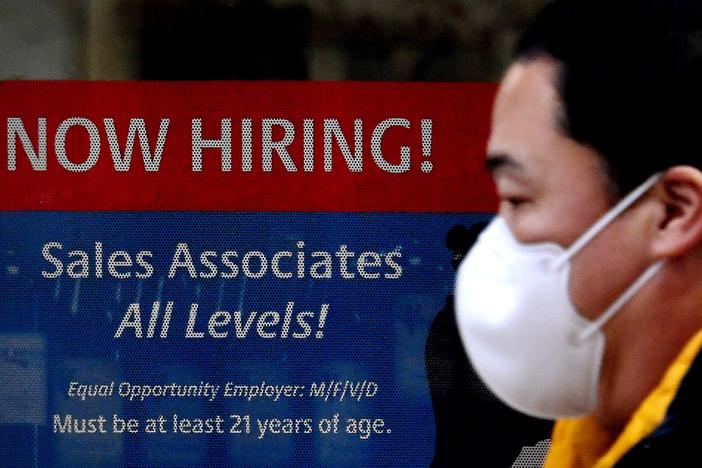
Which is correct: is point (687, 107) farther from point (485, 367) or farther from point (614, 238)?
point (485, 367)

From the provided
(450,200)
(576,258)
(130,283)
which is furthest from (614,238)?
(130,283)

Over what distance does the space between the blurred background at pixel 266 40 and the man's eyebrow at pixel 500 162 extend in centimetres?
174

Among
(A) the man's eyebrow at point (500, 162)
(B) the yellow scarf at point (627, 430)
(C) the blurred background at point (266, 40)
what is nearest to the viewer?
(B) the yellow scarf at point (627, 430)

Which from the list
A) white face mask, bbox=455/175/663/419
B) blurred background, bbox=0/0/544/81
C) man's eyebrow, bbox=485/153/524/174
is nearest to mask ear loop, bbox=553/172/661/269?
white face mask, bbox=455/175/663/419

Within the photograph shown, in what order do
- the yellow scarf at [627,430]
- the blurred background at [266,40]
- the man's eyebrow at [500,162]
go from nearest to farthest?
the yellow scarf at [627,430] < the man's eyebrow at [500,162] < the blurred background at [266,40]

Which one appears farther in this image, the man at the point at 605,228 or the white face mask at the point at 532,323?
the white face mask at the point at 532,323

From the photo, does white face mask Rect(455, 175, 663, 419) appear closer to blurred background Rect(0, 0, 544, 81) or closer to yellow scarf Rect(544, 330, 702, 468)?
yellow scarf Rect(544, 330, 702, 468)

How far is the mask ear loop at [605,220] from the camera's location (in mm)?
1214

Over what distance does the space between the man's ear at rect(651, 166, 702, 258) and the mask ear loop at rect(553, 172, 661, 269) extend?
16 mm

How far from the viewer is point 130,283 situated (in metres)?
3.03

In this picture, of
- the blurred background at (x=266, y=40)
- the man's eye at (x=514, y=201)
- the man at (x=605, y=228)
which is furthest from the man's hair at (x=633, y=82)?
the blurred background at (x=266, y=40)

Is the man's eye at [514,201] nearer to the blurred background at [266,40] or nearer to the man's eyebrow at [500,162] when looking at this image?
the man's eyebrow at [500,162]

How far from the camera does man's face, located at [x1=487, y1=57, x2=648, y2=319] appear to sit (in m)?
1.23

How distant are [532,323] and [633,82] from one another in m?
0.34
